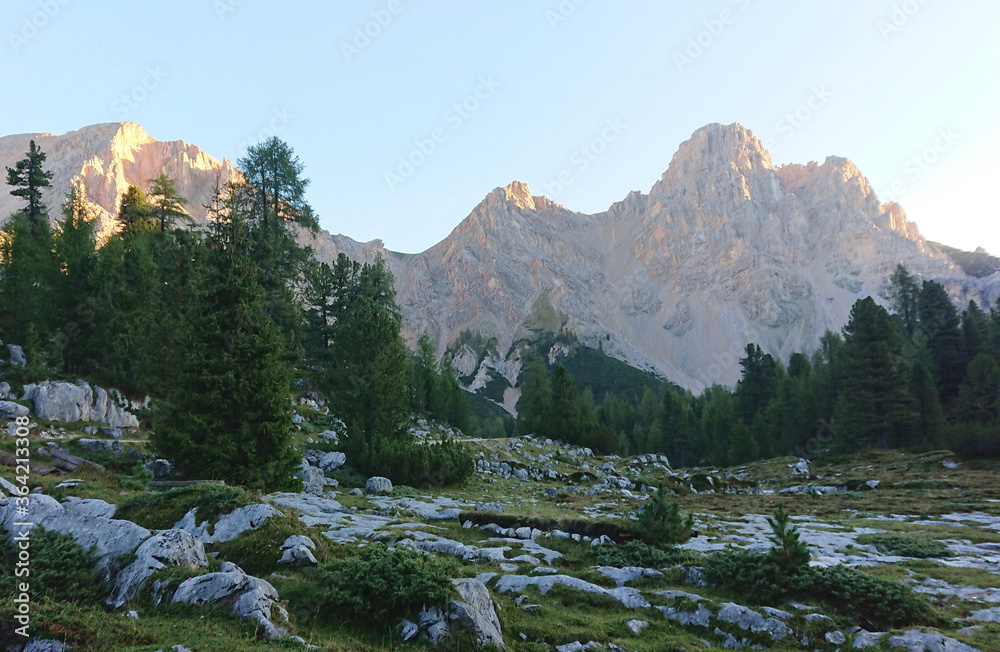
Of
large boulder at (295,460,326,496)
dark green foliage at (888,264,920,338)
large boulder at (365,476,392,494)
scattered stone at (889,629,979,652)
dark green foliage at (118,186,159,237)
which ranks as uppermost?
dark green foliage at (118,186,159,237)

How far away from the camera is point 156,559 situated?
28.8ft

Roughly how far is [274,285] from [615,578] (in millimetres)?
39698

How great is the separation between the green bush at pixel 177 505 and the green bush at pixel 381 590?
158 inches

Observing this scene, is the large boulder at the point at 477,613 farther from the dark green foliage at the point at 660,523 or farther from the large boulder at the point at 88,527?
Result: the dark green foliage at the point at 660,523

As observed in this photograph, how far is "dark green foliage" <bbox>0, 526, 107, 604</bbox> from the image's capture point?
8.04 meters

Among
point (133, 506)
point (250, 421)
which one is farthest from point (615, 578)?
point (250, 421)

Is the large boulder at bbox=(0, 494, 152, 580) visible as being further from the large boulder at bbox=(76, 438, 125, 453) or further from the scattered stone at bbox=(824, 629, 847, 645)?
the large boulder at bbox=(76, 438, 125, 453)

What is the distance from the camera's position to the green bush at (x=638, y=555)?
1459cm

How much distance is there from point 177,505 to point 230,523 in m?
1.85

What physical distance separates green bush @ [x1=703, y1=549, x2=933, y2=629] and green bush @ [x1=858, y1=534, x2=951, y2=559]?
656 centimetres

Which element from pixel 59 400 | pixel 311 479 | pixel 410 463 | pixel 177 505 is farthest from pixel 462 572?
pixel 59 400

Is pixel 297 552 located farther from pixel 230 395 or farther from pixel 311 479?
pixel 311 479

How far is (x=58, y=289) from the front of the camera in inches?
1468


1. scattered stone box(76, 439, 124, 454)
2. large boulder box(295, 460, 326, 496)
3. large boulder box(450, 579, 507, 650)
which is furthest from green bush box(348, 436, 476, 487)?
large boulder box(450, 579, 507, 650)
